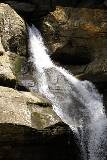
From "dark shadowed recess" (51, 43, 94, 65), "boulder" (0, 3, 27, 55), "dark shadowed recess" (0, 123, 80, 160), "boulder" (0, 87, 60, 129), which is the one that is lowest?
"dark shadowed recess" (0, 123, 80, 160)

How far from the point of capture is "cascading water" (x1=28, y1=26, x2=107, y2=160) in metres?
16.2

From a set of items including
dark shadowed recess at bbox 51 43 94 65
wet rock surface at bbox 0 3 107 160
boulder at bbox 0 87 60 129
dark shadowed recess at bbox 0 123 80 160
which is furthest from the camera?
dark shadowed recess at bbox 51 43 94 65

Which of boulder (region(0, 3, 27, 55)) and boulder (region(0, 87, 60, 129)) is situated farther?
boulder (region(0, 3, 27, 55))

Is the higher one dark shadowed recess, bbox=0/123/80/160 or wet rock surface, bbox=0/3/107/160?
wet rock surface, bbox=0/3/107/160

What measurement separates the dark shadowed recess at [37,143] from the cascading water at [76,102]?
2.03 feet

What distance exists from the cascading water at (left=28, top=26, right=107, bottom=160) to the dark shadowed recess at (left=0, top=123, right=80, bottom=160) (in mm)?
618

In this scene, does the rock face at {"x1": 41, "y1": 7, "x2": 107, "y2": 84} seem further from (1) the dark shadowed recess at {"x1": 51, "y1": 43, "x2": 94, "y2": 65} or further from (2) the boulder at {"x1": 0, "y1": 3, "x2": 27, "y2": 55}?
(2) the boulder at {"x1": 0, "y1": 3, "x2": 27, "y2": 55}

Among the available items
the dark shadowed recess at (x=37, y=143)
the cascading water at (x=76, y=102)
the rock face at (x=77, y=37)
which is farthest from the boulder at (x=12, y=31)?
the dark shadowed recess at (x=37, y=143)

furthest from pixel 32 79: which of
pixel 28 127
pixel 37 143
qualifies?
pixel 28 127

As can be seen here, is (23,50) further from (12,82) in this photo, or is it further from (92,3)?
(92,3)

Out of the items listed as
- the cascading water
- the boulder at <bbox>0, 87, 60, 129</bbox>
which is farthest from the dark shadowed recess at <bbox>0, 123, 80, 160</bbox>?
the cascading water

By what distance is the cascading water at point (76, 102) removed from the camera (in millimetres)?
16156

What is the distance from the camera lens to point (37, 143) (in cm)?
1464

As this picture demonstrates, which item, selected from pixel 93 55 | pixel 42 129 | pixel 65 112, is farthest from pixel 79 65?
pixel 42 129
